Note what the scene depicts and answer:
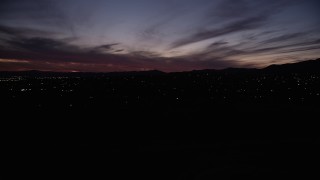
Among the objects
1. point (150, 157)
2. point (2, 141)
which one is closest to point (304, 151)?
point (150, 157)

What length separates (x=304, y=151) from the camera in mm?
15289

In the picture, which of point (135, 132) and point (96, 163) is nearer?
point (96, 163)

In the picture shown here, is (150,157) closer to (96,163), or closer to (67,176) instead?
(96,163)

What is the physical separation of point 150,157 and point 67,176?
6161mm

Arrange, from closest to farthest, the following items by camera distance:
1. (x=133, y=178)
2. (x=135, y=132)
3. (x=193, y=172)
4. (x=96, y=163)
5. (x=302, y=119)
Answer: (x=193, y=172)
(x=133, y=178)
(x=96, y=163)
(x=135, y=132)
(x=302, y=119)

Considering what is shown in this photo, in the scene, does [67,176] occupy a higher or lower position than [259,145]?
lower

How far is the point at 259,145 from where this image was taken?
19.5 metres

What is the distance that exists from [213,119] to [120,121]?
13289mm

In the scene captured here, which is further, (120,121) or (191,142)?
(120,121)

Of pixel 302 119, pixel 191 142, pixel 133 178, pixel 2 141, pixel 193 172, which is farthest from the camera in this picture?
pixel 302 119

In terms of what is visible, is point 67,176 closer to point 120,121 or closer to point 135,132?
point 135,132

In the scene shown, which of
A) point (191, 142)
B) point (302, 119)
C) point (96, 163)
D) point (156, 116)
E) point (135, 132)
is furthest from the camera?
point (156, 116)

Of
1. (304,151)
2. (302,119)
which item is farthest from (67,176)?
(302,119)

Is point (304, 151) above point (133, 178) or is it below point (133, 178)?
above
